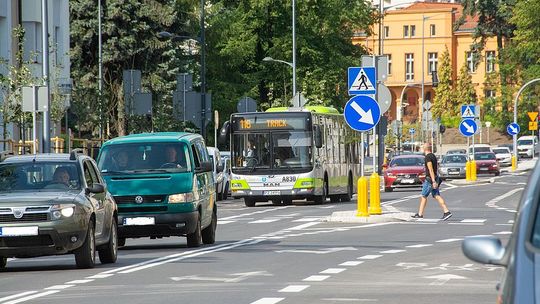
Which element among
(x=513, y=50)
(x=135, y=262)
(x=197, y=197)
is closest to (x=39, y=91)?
(x=197, y=197)

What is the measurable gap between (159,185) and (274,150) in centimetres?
2184

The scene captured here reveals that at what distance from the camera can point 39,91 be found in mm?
36406

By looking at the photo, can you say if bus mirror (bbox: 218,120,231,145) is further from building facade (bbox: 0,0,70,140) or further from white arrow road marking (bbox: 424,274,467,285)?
white arrow road marking (bbox: 424,274,467,285)

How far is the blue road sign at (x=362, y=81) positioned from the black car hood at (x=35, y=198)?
13.9 metres

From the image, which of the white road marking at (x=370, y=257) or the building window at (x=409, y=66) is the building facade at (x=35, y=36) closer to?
the white road marking at (x=370, y=257)

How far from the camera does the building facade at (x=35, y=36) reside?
53312mm

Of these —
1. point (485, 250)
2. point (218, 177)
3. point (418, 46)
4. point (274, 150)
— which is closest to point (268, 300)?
point (485, 250)

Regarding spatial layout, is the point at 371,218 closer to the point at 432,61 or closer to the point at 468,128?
the point at 468,128

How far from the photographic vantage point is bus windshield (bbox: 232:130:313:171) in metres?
47.1

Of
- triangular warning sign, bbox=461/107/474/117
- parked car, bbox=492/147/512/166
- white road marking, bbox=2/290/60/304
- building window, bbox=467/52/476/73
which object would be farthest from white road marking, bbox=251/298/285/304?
building window, bbox=467/52/476/73

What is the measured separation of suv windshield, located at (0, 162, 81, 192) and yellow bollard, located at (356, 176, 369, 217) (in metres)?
13.2

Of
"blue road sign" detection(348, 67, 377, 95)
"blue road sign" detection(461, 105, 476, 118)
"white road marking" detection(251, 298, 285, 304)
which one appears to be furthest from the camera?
"blue road sign" detection(461, 105, 476, 118)

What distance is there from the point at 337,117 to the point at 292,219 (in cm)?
1600

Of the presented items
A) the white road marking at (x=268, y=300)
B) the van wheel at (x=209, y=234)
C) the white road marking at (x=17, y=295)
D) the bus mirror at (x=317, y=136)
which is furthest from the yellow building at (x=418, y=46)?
the white road marking at (x=268, y=300)
